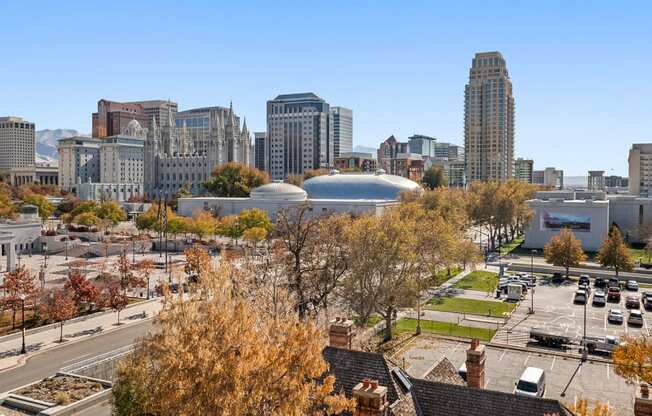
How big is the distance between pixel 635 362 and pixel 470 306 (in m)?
24.6

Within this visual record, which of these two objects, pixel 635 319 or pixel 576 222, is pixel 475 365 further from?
pixel 576 222

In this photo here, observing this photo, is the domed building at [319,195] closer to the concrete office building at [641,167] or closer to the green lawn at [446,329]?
the green lawn at [446,329]

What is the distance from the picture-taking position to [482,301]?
166ft

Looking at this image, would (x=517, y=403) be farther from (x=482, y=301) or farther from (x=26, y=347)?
(x=482, y=301)

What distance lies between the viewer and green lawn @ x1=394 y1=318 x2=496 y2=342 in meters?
39.4

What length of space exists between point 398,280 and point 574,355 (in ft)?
38.8

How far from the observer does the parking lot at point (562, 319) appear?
40031mm

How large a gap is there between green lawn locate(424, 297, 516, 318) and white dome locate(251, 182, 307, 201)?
60.0m

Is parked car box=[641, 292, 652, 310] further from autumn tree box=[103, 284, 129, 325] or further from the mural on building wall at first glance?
autumn tree box=[103, 284, 129, 325]

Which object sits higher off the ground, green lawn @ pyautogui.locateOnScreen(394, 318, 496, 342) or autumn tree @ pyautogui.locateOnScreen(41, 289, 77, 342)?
autumn tree @ pyautogui.locateOnScreen(41, 289, 77, 342)

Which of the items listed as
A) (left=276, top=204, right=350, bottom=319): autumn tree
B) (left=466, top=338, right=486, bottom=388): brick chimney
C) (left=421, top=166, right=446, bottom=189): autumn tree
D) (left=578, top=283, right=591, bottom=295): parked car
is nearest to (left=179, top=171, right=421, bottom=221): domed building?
(left=578, top=283, right=591, bottom=295): parked car

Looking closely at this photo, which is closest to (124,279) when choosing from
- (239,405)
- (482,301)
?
(482,301)

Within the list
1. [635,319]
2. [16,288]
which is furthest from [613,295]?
[16,288]

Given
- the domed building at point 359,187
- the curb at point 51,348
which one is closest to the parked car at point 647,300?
the curb at point 51,348
